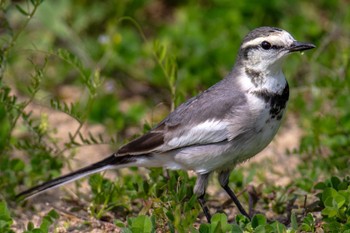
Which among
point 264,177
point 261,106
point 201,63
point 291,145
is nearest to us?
point 261,106

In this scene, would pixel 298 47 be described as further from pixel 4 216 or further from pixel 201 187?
pixel 4 216

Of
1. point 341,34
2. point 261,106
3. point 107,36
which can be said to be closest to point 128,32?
point 107,36

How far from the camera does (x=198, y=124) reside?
571cm

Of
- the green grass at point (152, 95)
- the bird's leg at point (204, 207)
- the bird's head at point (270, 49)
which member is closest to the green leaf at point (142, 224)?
the green grass at point (152, 95)

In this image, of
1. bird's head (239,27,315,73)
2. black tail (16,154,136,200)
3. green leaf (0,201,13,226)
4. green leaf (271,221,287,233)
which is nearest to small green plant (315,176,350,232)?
green leaf (271,221,287,233)

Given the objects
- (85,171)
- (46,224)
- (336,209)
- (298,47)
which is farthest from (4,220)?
(298,47)

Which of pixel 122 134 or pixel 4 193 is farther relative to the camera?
pixel 122 134

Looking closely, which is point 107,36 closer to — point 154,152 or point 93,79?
point 93,79

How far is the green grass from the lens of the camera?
224 inches

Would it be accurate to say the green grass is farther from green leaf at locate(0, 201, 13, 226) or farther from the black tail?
the black tail

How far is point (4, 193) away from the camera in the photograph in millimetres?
6172

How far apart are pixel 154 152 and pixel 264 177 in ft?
4.61

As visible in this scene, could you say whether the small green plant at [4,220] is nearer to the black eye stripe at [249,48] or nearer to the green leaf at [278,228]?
the green leaf at [278,228]

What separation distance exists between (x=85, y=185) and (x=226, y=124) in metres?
1.67
